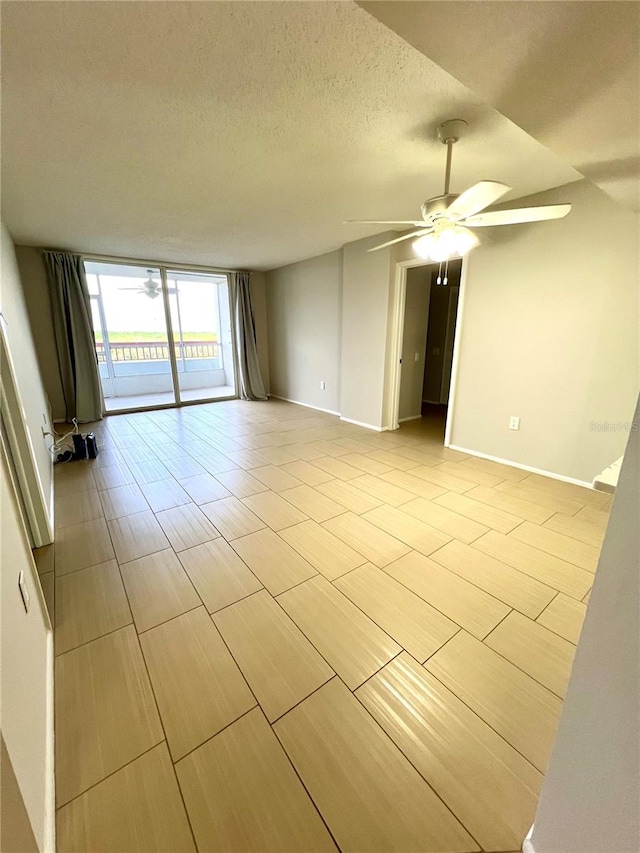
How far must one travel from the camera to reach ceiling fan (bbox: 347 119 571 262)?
1741mm

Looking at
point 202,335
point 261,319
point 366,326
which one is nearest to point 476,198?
point 366,326

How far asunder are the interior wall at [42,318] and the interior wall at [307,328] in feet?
11.0

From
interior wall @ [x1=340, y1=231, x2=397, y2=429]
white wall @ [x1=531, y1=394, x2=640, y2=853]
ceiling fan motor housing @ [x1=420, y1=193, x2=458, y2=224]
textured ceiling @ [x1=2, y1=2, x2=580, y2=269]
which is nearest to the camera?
white wall @ [x1=531, y1=394, x2=640, y2=853]

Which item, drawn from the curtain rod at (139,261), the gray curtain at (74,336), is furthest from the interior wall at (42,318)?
the curtain rod at (139,261)

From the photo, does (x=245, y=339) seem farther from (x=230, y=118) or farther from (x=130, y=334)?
(x=230, y=118)

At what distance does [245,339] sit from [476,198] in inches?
192

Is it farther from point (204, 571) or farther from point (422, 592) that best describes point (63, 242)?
point (422, 592)

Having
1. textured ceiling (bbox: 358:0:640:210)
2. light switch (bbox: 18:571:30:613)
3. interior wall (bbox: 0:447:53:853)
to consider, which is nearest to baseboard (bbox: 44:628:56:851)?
interior wall (bbox: 0:447:53:853)

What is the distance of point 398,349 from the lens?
164 inches

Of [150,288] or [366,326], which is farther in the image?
[150,288]

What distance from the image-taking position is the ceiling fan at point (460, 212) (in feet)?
5.71

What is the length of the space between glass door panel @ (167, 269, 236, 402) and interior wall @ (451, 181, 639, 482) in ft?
15.1

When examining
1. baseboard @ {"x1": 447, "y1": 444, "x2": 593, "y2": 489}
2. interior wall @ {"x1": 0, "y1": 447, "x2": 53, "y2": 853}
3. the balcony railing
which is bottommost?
baseboard @ {"x1": 447, "y1": 444, "x2": 593, "y2": 489}

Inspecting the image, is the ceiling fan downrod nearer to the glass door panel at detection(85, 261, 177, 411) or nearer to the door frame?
the door frame
